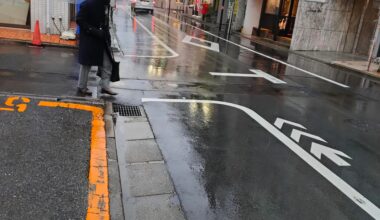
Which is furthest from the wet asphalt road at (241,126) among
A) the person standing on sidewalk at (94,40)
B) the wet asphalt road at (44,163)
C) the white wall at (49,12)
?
the white wall at (49,12)

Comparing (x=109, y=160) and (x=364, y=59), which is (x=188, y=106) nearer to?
(x=109, y=160)

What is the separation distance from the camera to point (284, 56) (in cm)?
1702

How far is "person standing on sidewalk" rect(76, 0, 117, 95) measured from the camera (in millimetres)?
6770

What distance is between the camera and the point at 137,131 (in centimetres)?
589

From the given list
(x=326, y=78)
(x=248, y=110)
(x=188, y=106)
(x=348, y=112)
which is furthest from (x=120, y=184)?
(x=326, y=78)

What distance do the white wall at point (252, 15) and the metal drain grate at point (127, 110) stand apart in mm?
19809

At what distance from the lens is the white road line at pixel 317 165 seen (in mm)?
4355

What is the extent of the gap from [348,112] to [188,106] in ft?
11.4

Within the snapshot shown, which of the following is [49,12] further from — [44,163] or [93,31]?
[44,163]

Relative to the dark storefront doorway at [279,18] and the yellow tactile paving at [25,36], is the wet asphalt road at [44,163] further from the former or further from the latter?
the dark storefront doorway at [279,18]

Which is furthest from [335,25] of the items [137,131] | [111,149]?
A: [111,149]

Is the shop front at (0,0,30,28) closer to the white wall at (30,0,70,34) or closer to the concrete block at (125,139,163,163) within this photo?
the white wall at (30,0,70,34)

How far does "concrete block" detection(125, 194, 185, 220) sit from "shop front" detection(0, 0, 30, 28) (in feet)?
37.9

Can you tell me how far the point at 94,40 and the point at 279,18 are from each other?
17680mm
